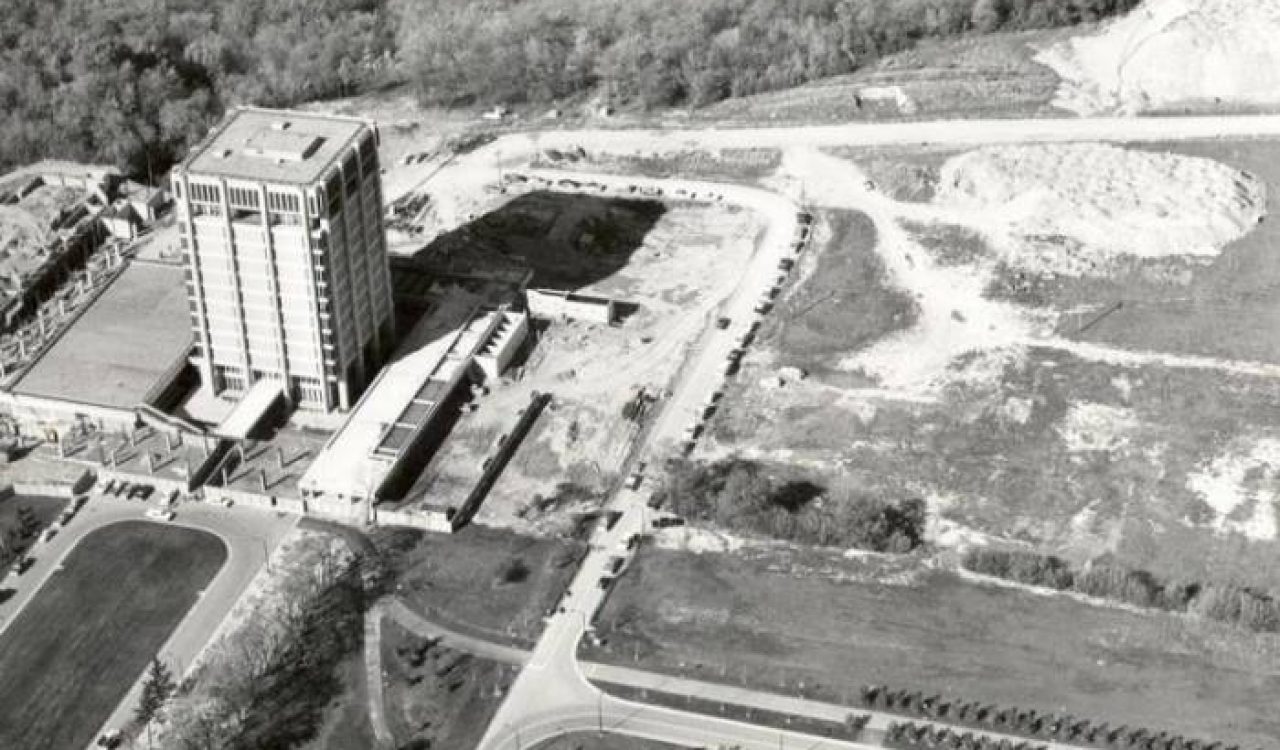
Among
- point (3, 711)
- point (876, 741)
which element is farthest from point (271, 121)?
point (876, 741)

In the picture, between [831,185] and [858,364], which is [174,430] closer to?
[858,364]

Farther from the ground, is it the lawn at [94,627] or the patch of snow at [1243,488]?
the patch of snow at [1243,488]

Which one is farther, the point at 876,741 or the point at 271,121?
the point at 271,121

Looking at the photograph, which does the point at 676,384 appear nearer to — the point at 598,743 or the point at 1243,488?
the point at 598,743

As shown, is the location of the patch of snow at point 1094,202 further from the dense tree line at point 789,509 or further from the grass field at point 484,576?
the grass field at point 484,576

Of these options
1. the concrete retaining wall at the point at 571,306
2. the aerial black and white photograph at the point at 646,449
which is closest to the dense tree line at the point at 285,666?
the aerial black and white photograph at the point at 646,449

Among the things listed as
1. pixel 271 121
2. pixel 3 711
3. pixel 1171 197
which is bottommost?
pixel 3 711
